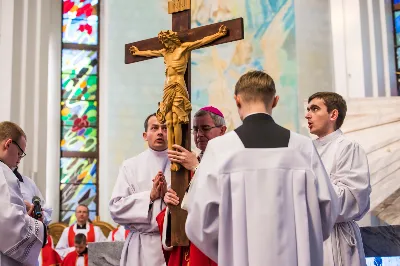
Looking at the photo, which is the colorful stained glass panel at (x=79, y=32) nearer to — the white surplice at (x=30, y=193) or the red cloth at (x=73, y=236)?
the red cloth at (x=73, y=236)

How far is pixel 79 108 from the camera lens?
11742mm

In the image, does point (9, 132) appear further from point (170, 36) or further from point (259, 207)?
point (259, 207)

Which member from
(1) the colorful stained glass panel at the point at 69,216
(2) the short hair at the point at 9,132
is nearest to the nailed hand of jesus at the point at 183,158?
(2) the short hair at the point at 9,132

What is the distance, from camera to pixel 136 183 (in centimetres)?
491

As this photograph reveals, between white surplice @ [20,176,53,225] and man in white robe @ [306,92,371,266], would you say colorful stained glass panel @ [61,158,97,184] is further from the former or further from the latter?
man in white robe @ [306,92,371,266]

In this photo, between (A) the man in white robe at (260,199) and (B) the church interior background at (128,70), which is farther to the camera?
(B) the church interior background at (128,70)

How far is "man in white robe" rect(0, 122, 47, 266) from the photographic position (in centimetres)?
412

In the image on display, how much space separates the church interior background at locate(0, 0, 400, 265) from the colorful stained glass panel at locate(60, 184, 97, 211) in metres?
0.02

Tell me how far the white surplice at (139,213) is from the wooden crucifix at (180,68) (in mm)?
610

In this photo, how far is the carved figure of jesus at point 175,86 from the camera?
4.12 m

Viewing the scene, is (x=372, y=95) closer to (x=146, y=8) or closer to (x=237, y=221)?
(x=146, y=8)

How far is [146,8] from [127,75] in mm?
1327

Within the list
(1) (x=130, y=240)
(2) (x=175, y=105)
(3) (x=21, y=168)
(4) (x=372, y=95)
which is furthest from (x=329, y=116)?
(3) (x=21, y=168)

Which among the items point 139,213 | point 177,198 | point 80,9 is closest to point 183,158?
point 177,198
